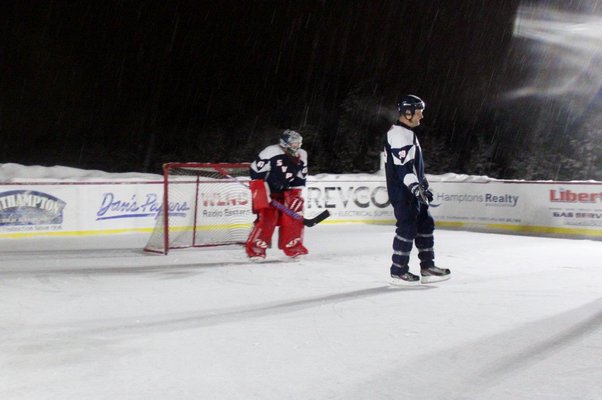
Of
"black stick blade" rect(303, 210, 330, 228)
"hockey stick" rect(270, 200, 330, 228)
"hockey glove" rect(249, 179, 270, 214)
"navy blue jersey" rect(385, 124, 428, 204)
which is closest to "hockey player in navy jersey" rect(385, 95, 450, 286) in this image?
"navy blue jersey" rect(385, 124, 428, 204)

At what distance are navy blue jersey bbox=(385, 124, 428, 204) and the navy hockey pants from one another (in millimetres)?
114

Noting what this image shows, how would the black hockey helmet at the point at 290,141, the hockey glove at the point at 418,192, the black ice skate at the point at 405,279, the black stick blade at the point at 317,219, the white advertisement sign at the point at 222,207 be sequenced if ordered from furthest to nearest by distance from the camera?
the white advertisement sign at the point at 222,207 → the black hockey helmet at the point at 290,141 → the black stick blade at the point at 317,219 → the black ice skate at the point at 405,279 → the hockey glove at the point at 418,192

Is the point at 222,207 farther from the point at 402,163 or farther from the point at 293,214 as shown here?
the point at 402,163

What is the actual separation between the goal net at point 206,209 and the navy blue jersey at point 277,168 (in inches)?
82.0

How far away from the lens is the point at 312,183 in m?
16.7

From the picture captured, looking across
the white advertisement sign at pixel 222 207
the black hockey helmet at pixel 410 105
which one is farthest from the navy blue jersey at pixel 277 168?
the white advertisement sign at pixel 222 207

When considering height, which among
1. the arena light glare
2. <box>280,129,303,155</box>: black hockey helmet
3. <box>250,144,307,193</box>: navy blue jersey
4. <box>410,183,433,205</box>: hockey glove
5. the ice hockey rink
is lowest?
the ice hockey rink

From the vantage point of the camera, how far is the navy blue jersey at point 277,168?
8898mm

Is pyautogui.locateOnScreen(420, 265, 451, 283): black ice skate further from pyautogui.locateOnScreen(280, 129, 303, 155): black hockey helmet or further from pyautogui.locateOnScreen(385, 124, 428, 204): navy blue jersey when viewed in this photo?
pyautogui.locateOnScreen(280, 129, 303, 155): black hockey helmet

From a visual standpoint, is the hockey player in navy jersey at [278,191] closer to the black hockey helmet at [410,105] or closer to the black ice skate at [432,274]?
the black hockey helmet at [410,105]

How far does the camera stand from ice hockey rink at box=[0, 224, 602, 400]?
12.2 ft

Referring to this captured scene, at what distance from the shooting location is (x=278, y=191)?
9023mm

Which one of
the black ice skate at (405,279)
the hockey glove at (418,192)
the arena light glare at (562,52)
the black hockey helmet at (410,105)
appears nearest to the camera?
the hockey glove at (418,192)

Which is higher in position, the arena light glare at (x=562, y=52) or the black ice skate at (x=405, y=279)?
the arena light glare at (x=562, y=52)
